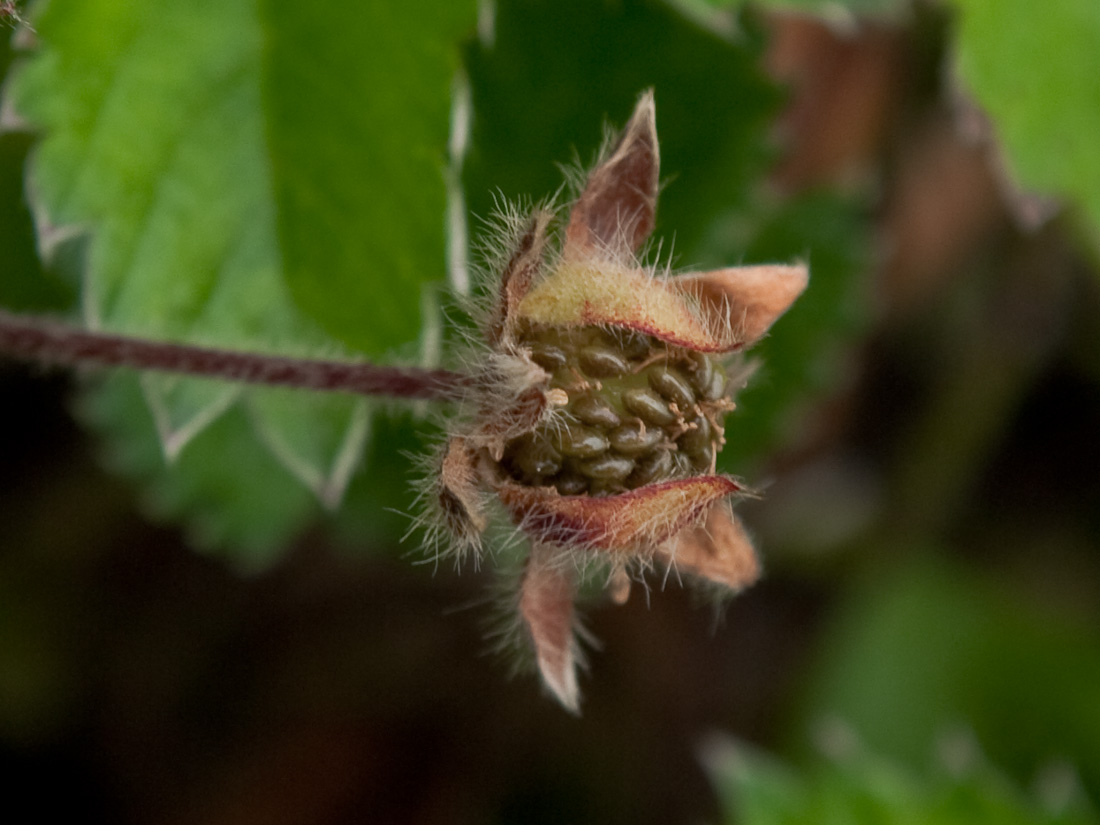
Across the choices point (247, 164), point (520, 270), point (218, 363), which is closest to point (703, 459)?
point (520, 270)

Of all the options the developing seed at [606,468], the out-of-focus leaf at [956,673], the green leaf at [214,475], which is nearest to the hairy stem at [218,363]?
the developing seed at [606,468]

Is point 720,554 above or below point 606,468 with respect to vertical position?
below

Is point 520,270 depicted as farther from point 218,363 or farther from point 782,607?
point 782,607

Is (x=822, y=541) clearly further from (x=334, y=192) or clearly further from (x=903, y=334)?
(x=334, y=192)

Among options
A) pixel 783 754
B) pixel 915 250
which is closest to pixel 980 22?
pixel 915 250

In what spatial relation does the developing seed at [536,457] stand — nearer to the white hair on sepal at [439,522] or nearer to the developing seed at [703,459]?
the white hair on sepal at [439,522]
